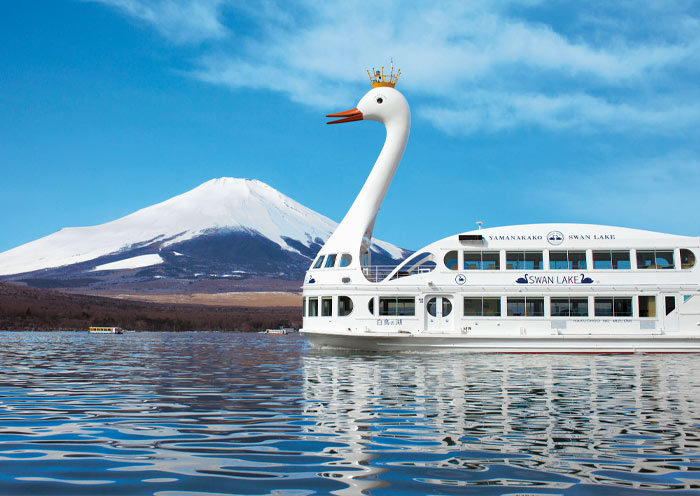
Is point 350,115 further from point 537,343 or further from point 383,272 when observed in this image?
point 537,343

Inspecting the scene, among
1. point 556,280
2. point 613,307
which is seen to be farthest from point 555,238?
point 613,307

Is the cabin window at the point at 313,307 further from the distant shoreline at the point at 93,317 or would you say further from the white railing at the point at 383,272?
the distant shoreline at the point at 93,317

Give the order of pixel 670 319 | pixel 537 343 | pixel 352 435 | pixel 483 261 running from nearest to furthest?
pixel 352 435, pixel 537 343, pixel 670 319, pixel 483 261

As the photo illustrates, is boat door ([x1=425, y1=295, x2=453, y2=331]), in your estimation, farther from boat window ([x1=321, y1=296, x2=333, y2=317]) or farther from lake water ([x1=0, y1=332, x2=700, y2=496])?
lake water ([x1=0, y1=332, x2=700, y2=496])

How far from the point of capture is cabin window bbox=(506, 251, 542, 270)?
97.0 feet

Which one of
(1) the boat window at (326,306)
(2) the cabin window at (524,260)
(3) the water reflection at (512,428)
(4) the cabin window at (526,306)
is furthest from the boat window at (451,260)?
(3) the water reflection at (512,428)

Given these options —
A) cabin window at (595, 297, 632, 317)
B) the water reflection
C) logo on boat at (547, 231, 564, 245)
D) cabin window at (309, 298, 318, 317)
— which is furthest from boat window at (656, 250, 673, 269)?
cabin window at (309, 298, 318, 317)

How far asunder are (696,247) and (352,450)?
25291 mm

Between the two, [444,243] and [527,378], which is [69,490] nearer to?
[527,378]

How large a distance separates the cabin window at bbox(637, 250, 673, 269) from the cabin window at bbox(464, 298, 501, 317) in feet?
20.3

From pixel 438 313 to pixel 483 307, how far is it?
1.85 m

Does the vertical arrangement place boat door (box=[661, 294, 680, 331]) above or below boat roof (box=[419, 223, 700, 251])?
below

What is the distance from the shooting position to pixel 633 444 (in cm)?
879

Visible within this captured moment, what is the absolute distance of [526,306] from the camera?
95.9 feet
